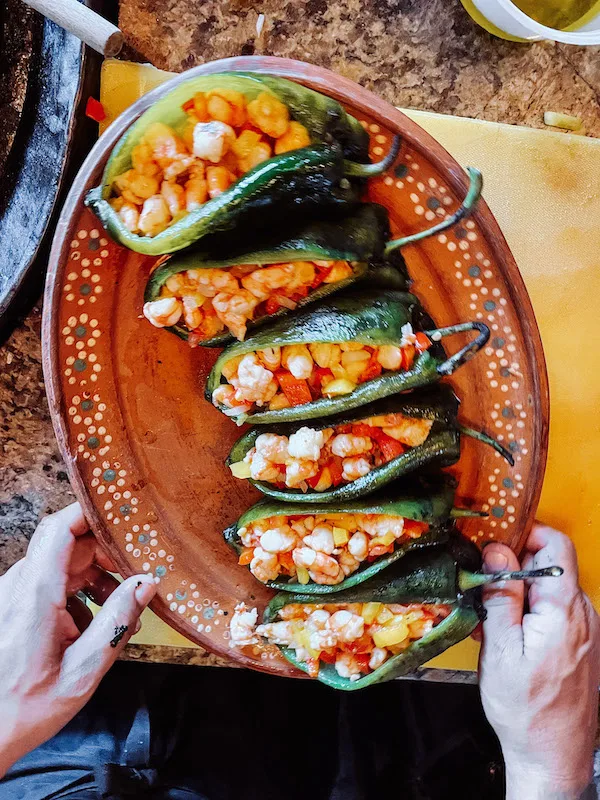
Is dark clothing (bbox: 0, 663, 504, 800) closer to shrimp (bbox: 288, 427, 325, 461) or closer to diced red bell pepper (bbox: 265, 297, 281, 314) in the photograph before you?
shrimp (bbox: 288, 427, 325, 461)

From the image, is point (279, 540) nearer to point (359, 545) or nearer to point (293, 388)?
point (359, 545)

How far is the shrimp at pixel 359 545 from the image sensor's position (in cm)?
111

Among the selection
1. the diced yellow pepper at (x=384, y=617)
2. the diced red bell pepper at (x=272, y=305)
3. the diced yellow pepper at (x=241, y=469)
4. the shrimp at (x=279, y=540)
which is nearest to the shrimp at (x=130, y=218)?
the diced red bell pepper at (x=272, y=305)

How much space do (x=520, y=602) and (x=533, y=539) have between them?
0.13 metres

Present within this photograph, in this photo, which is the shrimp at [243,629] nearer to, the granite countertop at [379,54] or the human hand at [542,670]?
the human hand at [542,670]

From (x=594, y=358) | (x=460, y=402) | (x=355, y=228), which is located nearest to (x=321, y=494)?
(x=460, y=402)

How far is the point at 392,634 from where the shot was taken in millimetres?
1138

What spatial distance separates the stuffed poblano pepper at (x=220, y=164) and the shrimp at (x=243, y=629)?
27.6 inches

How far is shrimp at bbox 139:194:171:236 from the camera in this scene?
3.26 ft

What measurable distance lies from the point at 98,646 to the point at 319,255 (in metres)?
0.79

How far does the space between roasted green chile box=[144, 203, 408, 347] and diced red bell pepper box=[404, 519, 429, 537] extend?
1.35 feet

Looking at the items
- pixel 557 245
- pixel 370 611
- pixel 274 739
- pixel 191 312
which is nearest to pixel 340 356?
pixel 191 312

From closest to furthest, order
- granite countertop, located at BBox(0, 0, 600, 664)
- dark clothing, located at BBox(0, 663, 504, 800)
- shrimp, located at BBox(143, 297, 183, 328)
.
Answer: shrimp, located at BBox(143, 297, 183, 328)
granite countertop, located at BBox(0, 0, 600, 664)
dark clothing, located at BBox(0, 663, 504, 800)

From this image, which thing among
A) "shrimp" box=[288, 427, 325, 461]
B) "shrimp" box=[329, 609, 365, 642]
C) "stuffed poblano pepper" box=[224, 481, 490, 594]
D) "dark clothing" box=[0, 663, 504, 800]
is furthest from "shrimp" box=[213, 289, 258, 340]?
"dark clothing" box=[0, 663, 504, 800]
